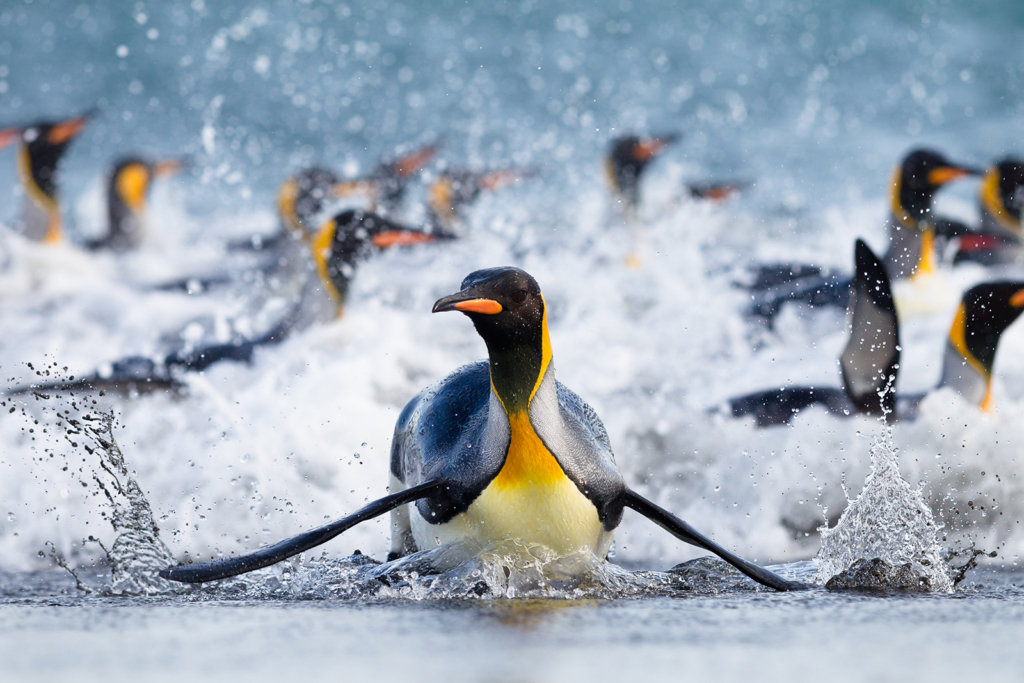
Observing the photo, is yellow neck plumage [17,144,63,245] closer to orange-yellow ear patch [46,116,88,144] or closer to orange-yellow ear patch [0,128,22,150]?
orange-yellow ear patch [0,128,22,150]

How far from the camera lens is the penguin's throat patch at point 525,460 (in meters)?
2.18

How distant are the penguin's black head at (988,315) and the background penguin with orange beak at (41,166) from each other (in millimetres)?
5978

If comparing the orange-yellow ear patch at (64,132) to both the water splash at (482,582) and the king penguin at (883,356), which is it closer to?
the king penguin at (883,356)

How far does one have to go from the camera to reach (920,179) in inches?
241

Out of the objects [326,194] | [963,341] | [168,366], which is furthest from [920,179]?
[168,366]

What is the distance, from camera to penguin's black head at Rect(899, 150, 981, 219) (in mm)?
6094

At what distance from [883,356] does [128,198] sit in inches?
269

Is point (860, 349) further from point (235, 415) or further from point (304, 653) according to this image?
point (304, 653)

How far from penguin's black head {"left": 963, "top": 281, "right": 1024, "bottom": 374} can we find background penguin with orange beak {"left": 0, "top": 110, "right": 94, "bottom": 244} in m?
5.98

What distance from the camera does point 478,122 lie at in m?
11.1

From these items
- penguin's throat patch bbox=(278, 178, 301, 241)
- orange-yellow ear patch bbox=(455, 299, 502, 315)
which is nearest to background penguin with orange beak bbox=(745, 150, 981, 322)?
penguin's throat patch bbox=(278, 178, 301, 241)

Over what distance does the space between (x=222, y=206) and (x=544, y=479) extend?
29.5ft

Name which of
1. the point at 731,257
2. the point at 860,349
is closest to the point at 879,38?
the point at 731,257

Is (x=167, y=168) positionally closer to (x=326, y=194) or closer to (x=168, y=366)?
(x=326, y=194)
